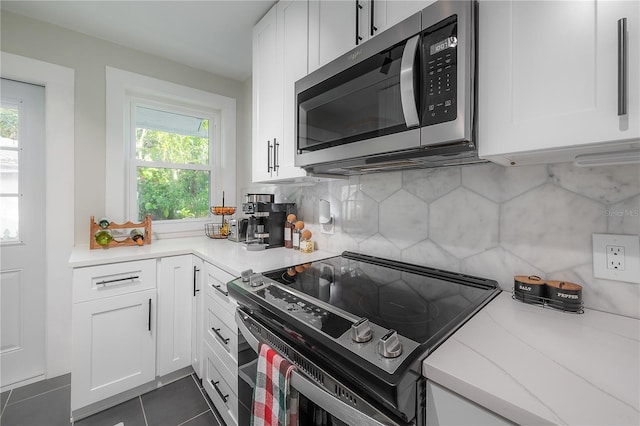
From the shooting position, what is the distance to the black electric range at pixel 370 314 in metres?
0.54

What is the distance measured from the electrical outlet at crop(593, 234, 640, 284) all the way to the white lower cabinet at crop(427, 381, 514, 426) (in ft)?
2.08

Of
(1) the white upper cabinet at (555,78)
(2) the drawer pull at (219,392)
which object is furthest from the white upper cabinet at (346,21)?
(2) the drawer pull at (219,392)

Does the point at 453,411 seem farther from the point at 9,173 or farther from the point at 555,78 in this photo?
the point at 9,173

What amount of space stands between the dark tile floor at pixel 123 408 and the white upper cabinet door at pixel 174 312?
0.51ft

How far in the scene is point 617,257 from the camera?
76 cm

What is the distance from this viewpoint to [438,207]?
116cm

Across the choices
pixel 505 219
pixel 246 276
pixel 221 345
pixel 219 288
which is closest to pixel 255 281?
pixel 246 276

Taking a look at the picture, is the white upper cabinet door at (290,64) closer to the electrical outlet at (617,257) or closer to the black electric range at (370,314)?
the black electric range at (370,314)

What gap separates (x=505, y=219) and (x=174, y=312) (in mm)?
1955

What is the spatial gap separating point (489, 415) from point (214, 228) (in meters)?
2.38

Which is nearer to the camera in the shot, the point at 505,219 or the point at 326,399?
the point at 326,399

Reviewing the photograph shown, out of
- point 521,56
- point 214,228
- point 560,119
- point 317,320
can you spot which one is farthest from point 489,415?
point 214,228

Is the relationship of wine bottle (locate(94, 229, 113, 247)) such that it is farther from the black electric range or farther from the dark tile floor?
the black electric range

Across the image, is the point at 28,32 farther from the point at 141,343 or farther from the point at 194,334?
the point at 194,334
